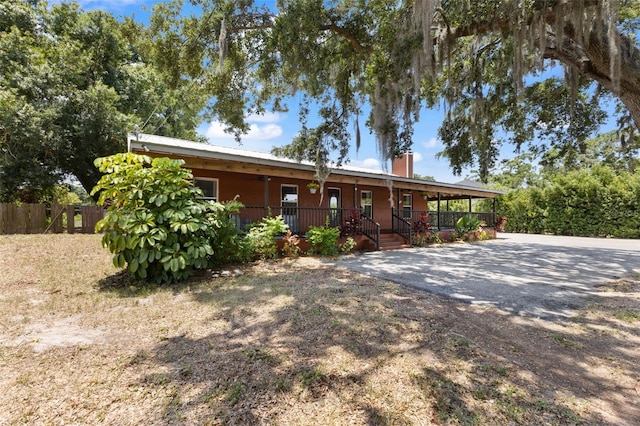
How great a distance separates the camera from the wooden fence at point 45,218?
9.99 m

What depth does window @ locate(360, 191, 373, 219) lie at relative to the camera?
44.0 feet

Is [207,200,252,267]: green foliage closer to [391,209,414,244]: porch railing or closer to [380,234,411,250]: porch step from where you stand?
[380,234,411,250]: porch step

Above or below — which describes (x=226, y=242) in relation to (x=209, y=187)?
below

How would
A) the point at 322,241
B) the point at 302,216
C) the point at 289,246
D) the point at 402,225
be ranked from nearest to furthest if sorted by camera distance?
the point at 289,246 → the point at 322,241 → the point at 302,216 → the point at 402,225

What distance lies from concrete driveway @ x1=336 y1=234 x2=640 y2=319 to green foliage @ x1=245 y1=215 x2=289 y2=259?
192 centimetres

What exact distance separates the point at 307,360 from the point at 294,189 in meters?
9.02

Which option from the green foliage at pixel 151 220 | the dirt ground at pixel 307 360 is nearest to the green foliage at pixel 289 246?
the green foliage at pixel 151 220

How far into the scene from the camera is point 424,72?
18.9 feet

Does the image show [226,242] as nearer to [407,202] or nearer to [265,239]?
[265,239]

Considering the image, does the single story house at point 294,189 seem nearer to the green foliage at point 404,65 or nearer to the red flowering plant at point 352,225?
the red flowering plant at point 352,225

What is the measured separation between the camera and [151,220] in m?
5.25

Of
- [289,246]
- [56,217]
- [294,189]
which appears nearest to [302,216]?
[294,189]

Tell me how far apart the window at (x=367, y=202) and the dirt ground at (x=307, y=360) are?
8572mm

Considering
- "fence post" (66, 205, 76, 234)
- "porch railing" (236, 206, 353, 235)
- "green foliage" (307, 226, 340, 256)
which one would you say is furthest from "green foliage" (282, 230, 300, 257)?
"fence post" (66, 205, 76, 234)
